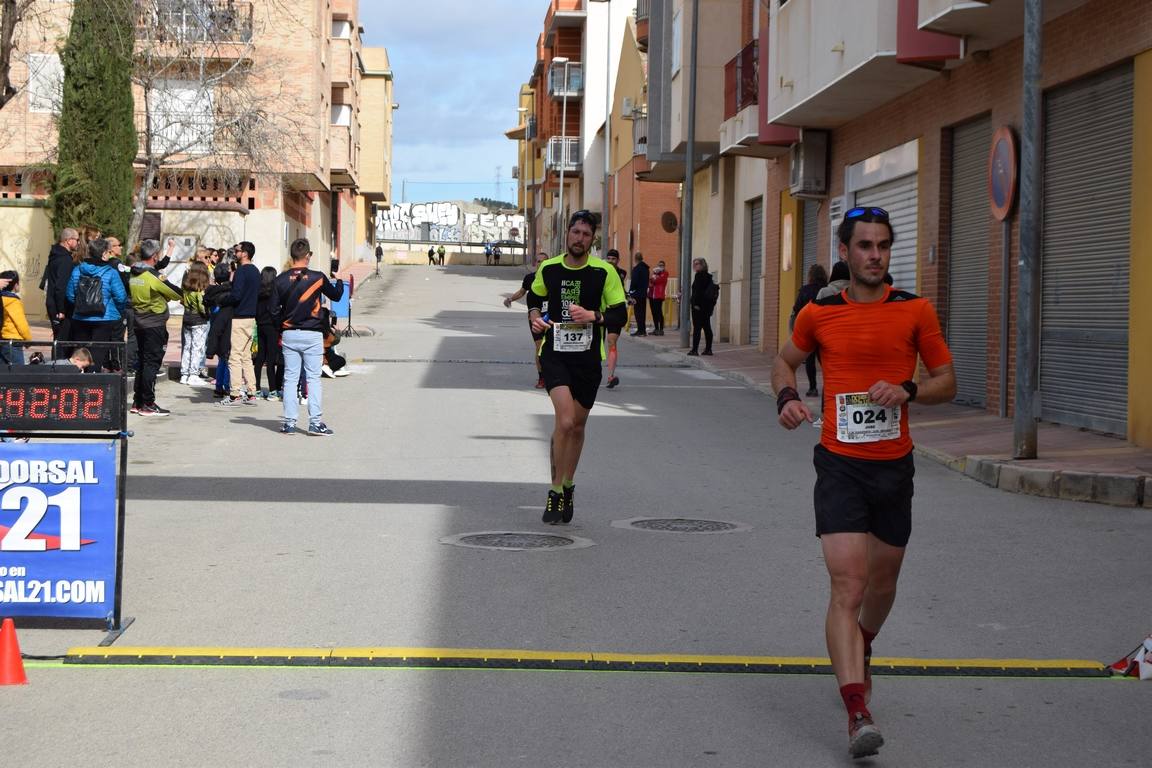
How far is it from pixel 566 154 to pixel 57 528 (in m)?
73.8

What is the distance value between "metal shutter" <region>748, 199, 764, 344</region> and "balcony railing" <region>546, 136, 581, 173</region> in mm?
45266

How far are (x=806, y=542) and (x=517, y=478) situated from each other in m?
3.37

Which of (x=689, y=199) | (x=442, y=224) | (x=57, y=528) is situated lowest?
(x=57, y=528)

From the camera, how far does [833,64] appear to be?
2073 centimetres

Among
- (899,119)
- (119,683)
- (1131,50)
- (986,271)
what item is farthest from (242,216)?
(119,683)

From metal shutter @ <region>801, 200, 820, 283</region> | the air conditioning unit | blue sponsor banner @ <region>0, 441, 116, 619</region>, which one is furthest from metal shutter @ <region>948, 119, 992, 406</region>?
blue sponsor banner @ <region>0, 441, 116, 619</region>

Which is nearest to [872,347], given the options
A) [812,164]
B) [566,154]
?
[812,164]

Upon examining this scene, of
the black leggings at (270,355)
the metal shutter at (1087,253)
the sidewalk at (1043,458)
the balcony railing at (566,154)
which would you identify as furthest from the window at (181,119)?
the balcony railing at (566,154)

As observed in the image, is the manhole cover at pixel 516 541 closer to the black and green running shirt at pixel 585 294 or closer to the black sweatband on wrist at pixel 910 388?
the black and green running shirt at pixel 585 294

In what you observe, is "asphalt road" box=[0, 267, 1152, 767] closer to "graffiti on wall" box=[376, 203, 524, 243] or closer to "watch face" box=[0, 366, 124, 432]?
"watch face" box=[0, 366, 124, 432]

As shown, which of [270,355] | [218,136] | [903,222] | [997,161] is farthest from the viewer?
[218,136]

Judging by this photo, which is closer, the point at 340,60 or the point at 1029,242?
the point at 1029,242

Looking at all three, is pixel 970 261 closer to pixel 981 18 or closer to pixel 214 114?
pixel 981 18

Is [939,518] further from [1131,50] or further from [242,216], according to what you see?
[242,216]
